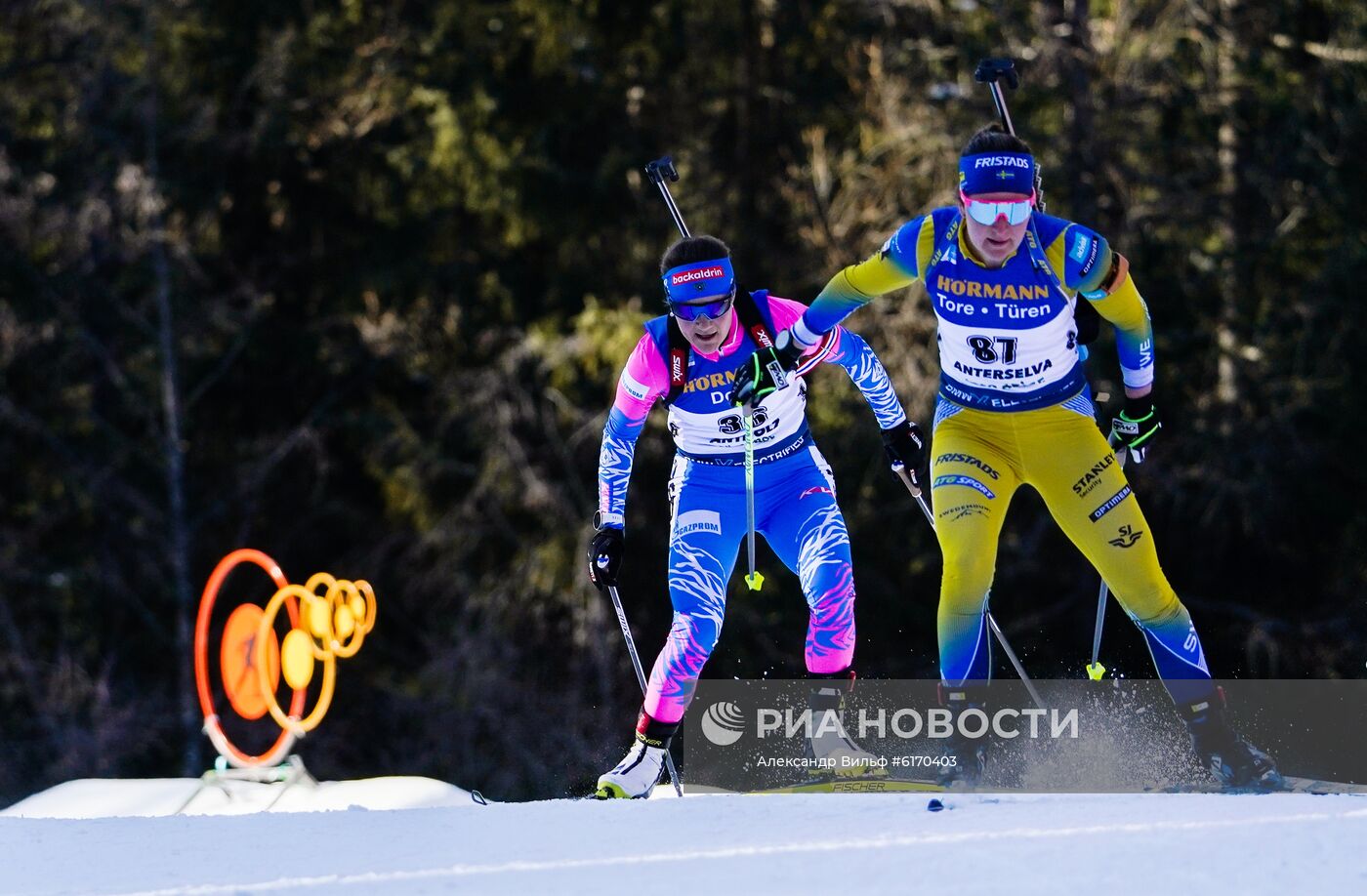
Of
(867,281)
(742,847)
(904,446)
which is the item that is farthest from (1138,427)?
(742,847)

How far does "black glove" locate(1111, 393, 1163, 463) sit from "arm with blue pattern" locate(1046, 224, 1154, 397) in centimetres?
10

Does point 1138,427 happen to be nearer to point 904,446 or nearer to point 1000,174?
point 904,446

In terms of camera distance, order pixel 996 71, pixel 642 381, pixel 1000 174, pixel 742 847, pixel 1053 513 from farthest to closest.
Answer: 1. pixel 996 71
2. pixel 642 381
3. pixel 1053 513
4. pixel 1000 174
5. pixel 742 847

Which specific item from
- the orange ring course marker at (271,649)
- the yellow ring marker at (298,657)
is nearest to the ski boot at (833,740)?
the orange ring course marker at (271,649)

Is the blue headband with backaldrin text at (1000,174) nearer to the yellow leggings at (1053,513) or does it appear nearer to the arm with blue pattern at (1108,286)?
the arm with blue pattern at (1108,286)

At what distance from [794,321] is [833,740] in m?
1.49

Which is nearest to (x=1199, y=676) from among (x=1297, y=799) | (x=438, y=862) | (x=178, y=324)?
(x=1297, y=799)

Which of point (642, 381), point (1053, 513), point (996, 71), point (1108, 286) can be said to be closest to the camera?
point (1108, 286)

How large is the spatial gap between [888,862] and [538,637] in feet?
42.5

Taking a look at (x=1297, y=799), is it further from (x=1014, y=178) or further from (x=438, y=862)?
(x=438, y=862)

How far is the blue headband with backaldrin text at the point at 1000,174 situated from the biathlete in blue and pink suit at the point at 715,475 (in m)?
0.92

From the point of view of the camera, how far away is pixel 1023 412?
237 inches

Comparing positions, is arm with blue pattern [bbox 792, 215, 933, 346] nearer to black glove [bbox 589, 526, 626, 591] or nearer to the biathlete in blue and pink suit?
the biathlete in blue and pink suit

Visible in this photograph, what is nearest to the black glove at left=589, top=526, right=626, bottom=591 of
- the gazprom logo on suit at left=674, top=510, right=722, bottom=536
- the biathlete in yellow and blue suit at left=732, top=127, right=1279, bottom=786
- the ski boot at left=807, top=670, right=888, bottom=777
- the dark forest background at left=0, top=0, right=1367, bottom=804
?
the gazprom logo on suit at left=674, top=510, right=722, bottom=536
